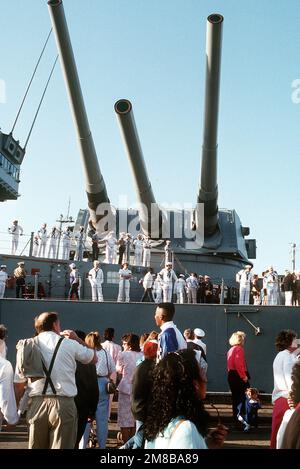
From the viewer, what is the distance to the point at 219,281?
13883mm

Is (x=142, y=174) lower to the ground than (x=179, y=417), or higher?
higher

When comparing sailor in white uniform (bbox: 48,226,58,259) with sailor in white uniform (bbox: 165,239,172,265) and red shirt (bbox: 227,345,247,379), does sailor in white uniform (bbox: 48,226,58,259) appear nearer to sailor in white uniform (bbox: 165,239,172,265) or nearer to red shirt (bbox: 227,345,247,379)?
sailor in white uniform (bbox: 165,239,172,265)

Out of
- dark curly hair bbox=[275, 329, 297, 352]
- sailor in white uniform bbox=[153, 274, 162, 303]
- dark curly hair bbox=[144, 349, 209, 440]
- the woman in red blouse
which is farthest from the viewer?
sailor in white uniform bbox=[153, 274, 162, 303]

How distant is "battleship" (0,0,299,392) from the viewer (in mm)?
11195

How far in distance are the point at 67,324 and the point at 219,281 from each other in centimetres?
426

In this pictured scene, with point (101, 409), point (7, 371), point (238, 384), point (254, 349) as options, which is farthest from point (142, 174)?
point (7, 371)

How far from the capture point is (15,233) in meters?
13.5

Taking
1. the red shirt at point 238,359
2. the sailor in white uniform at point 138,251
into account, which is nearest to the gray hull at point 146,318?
the sailor in white uniform at point 138,251

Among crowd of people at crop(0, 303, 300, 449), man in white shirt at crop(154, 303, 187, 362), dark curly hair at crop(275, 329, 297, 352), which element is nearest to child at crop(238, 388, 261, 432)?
crowd of people at crop(0, 303, 300, 449)

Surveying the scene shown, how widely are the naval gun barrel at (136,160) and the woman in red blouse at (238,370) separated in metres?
6.10

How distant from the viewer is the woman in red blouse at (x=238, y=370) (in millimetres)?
7473

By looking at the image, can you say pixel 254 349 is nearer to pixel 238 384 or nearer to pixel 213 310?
pixel 213 310

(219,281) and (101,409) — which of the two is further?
(219,281)

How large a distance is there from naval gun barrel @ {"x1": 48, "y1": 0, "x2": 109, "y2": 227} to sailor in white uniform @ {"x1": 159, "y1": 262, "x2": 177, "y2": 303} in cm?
271
